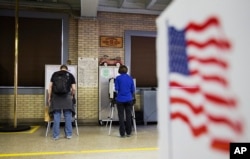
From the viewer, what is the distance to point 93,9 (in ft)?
23.0

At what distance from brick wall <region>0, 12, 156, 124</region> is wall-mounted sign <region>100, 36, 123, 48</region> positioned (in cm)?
10

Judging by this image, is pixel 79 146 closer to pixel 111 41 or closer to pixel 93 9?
pixel 93 9

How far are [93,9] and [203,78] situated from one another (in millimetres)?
6697

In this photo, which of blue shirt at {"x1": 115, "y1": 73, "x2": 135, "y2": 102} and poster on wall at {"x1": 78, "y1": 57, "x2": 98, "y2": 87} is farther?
poster on wall at {"x1": 78, "y1": 57, "x2": 98, "y2": 87}

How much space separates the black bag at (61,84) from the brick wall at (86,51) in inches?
92.1

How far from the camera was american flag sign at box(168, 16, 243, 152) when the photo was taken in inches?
22.5

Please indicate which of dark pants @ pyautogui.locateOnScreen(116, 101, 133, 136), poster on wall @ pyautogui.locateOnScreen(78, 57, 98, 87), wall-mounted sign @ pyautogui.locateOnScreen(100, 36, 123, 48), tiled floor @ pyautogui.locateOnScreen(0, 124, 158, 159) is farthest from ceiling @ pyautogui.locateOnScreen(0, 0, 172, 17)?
tiled floor @ pyautogui.locateOnScreen(0, 124, 158, 159)

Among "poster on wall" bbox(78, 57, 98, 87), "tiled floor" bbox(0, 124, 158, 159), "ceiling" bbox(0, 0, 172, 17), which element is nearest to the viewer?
"tiled floor" bbox(0, 124, 158, 159)

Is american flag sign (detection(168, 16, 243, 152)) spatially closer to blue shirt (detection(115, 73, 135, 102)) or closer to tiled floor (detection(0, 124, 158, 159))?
tiled floor (detection(0, 124, 158, 159))

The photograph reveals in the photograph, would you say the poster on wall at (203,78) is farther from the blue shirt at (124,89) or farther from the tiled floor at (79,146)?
the blue shirt at (124,89)

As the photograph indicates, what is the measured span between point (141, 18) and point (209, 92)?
25.8 ft

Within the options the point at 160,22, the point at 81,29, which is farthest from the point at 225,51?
the point at 81,29

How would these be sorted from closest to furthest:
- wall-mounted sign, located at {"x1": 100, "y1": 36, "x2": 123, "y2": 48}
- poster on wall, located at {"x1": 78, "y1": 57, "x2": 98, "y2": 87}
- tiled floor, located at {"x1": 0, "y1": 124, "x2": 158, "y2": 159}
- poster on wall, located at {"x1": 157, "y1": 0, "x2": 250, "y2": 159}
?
poster on wall, located at {"x1": 157, "y1": 0, "x2": 250, "y2": 159}
tiled floor, located at {"x1": 0, "y1": 124, "x2": 158, "y2": 159}
poster on wall, located at {"x1": 78, "y1": 57, "x2": 98, "y2": 87}
wall-mounted sign, located at {"x1": 100, "y1": 36, "x2": 123, "y2": 48}

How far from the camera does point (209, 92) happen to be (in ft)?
2.03
